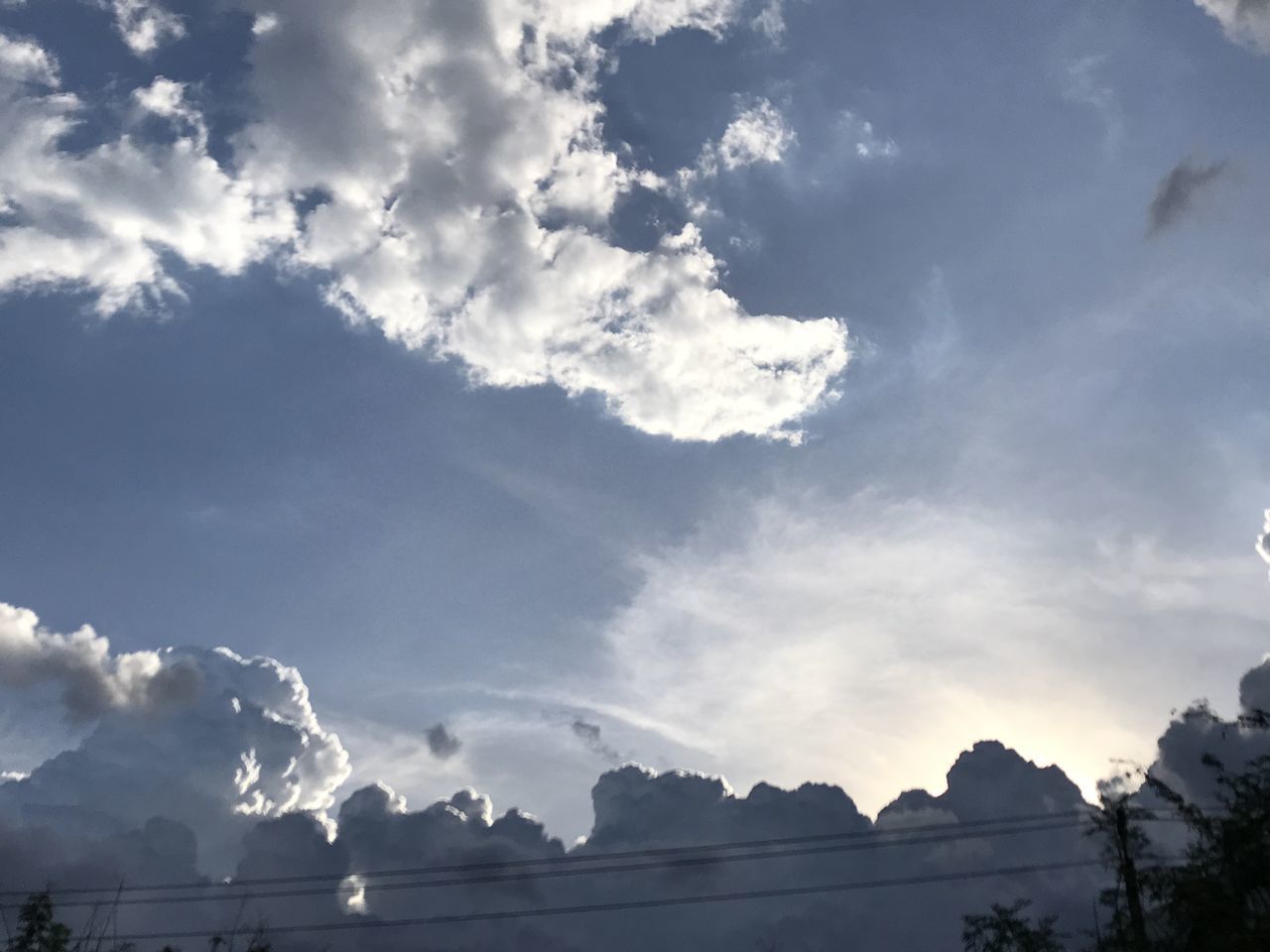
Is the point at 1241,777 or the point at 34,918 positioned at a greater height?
the point at 1241,777

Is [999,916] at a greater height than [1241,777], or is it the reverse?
[1241,777]

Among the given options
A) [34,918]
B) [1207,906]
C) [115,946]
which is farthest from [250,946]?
[1207,906]

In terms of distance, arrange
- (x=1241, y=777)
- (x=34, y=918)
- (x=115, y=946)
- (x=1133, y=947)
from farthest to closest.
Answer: (x=115, y=946)
(x=1241, y=777)
(x=34, y=918)
(x=1133, y=947)

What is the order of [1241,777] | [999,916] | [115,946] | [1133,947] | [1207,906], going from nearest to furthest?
[1207,906] → [1133,947] → [1241,777] → [115,946] → [999,916]

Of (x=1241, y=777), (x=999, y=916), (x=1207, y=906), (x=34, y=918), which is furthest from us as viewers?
(x=999, y=916)

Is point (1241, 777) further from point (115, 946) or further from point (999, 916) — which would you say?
point (115, 946)

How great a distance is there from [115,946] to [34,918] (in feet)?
35.5

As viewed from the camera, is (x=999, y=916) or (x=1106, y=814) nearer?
(x=1106, y=814)

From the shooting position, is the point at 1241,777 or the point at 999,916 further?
the point at 999,916

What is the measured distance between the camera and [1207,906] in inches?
1112

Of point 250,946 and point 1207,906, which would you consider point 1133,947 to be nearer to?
point 1207,906

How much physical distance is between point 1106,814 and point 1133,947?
5927mm

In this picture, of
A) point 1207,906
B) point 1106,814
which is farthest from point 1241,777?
point 1207,906

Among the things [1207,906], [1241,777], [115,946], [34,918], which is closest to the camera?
[1207,906]
